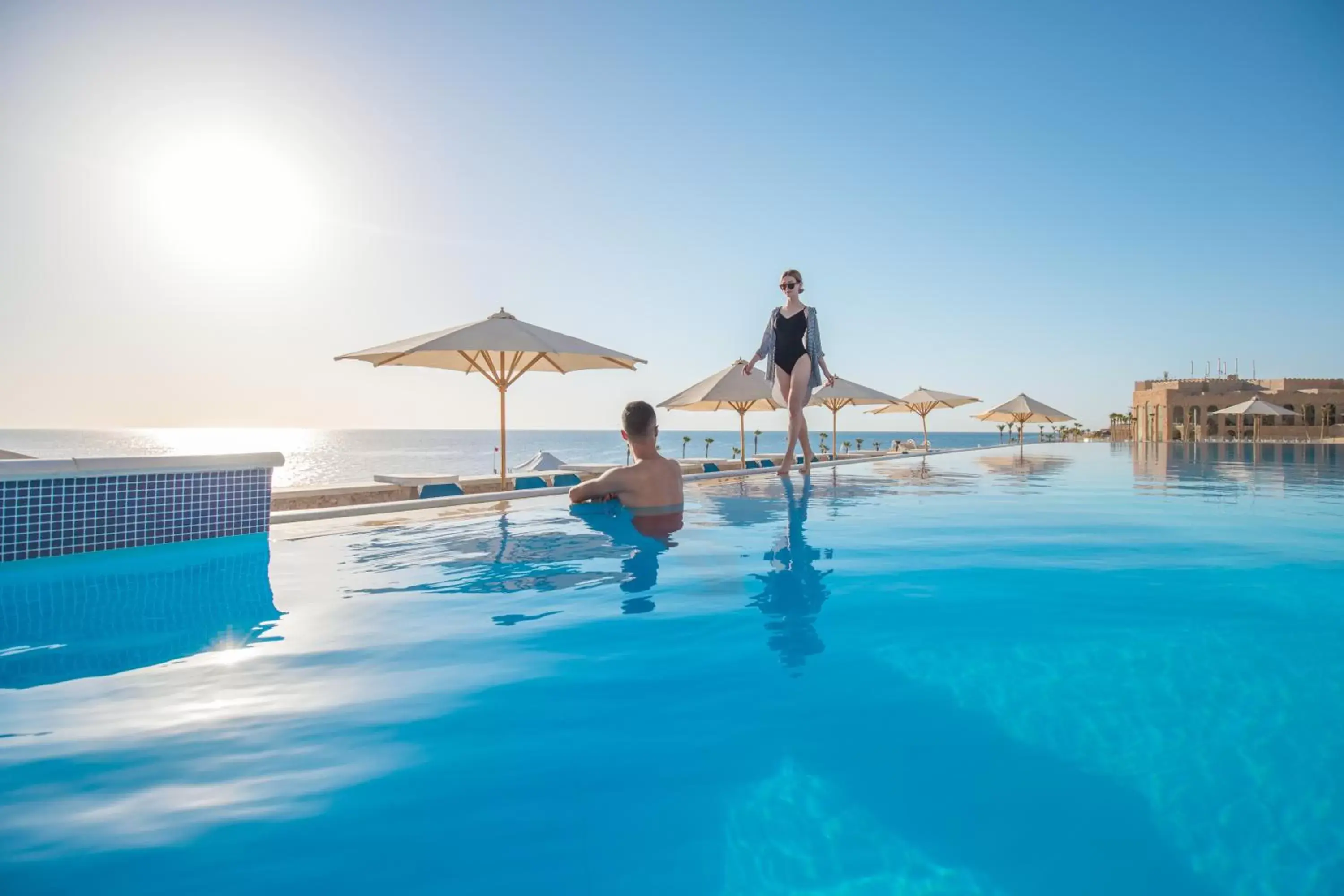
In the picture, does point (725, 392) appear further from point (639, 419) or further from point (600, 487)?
point (639, 419)

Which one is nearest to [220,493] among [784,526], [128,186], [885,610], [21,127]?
[784,526]

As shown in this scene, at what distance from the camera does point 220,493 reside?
5875mm

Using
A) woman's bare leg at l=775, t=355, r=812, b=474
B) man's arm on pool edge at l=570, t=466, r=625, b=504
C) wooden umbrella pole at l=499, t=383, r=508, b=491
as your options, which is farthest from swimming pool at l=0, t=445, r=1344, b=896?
wooden umbrella pole at l=499, t=383, r=508, b=491

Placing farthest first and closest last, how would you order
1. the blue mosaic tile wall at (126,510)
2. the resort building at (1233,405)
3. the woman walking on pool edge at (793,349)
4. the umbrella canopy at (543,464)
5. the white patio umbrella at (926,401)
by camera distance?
1. the resort building at (1233,405)
2. the white patio umbrella at (926,401)
3. the umbrella canopy at (543,464)
4. the woman walking on pool edge at (793,349)
5. the blue mosaic tile wall at (126,510)

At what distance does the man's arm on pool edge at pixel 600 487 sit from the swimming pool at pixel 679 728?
1669 mm

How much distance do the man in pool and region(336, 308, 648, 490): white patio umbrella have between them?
3513mm

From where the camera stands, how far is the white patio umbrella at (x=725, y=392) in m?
16.3

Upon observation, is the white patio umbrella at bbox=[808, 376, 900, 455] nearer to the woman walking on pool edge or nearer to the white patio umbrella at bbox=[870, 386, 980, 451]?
the white patio umbrella at bbox=[870, 386, 980, 451]

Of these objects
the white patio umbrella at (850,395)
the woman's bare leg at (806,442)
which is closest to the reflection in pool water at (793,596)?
the woman's bare leg at (806,442)

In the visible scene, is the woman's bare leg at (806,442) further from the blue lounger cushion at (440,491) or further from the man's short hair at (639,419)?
the blue lounger cushion at (440,491)

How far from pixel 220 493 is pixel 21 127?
16.7 metres

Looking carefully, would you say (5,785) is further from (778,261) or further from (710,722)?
(778,261)

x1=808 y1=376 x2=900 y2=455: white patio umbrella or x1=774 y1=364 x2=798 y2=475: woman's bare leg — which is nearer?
x1=774 y1=364 x2=798 y2=475: woman's bare leg

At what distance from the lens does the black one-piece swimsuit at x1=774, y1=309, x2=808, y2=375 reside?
8211 mm
